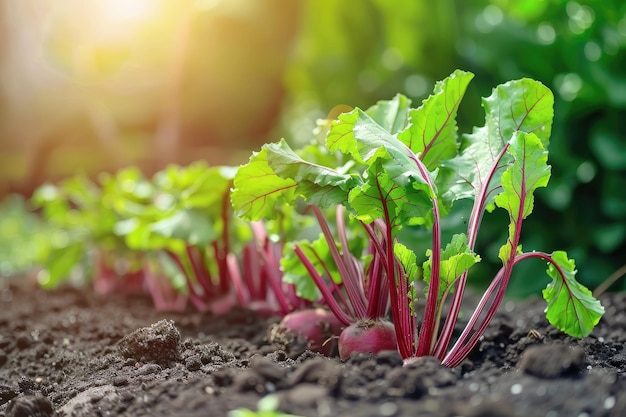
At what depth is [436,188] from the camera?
191cm

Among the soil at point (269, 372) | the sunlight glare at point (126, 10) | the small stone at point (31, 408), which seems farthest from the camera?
the sunlight glare at point (126, 10)

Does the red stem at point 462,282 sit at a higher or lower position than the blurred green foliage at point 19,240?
lower

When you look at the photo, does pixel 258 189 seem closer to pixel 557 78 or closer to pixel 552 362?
pixel 552 362

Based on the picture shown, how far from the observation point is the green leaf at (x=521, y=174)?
182cm

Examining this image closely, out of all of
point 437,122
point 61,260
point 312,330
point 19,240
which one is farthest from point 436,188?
point 19,240

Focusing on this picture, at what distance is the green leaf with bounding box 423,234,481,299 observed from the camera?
5.97 feet

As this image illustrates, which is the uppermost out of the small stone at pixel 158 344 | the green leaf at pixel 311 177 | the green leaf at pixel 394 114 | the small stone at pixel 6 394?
the green leaf at pixel 394 114

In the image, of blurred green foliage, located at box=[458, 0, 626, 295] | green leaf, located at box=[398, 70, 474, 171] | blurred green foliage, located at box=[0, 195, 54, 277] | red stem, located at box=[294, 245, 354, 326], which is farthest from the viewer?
blurred green foliage, located at box=[0, 195, 54, 277]

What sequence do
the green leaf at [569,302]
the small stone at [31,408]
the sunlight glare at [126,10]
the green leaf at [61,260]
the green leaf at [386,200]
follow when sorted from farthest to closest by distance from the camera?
the sunlight glare at [126,10]
the green leaf at [61,260]
the green leaf at [569,302]
the green leaf at [386,200]
the small stone at [31,408]

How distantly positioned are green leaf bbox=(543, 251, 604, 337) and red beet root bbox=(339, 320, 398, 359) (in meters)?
0.48

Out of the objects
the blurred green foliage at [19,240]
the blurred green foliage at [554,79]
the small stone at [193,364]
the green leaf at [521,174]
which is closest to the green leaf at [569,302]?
the green leaf at [521,174]

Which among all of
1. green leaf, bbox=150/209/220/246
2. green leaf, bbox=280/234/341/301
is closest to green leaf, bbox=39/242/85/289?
green leaf, bbox=150/209/220/246

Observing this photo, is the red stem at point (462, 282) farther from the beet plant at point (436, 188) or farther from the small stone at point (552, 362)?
the small stone at point (552, 362)

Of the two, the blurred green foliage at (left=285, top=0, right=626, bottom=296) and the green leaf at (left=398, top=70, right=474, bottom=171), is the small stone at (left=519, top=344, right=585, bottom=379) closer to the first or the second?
the green leaf at (left=398, top=70, right=474, bottom=171)
